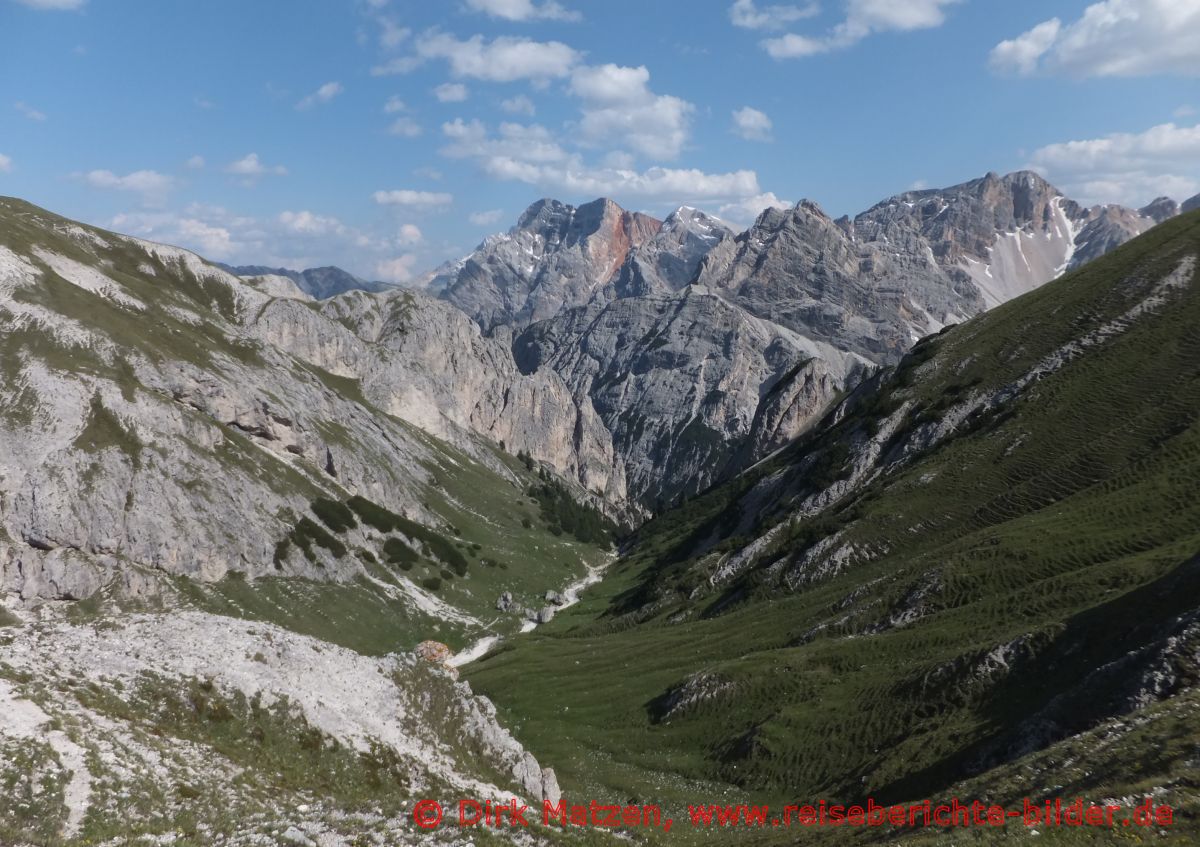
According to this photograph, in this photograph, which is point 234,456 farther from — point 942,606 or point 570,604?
point 942,606

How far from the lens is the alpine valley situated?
95.9 ft

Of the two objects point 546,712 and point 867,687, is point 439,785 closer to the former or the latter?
point 867,687

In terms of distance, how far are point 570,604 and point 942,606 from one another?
109802 mm

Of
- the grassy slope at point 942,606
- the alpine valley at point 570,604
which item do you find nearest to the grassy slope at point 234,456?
the alpine valley at point 570,604

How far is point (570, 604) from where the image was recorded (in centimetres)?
16512

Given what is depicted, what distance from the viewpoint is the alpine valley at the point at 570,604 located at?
29219 mm

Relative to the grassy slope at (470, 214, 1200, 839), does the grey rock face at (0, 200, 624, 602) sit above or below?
above

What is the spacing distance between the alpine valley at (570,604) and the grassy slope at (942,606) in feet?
1.26

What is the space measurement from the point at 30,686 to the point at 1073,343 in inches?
4946

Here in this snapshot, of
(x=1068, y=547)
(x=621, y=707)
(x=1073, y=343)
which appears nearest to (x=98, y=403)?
(x=621, y=707)

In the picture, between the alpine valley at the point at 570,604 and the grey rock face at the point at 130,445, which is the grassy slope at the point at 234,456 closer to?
the grey rock face at the point at 130,445

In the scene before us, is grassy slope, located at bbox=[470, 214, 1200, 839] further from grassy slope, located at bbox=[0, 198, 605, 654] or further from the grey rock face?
the grey rock face

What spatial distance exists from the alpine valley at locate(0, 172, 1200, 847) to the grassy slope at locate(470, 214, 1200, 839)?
0.38 meters

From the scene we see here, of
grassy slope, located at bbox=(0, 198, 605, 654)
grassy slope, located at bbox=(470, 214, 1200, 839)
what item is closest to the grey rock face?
grassy slope, located at bbox=(0, 198, 605, 654)
